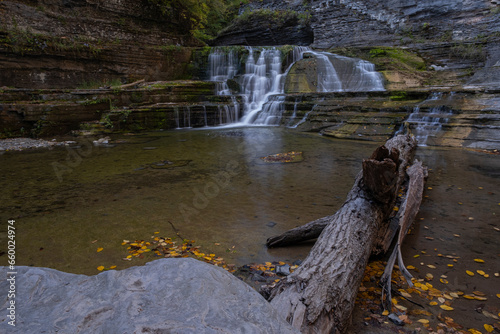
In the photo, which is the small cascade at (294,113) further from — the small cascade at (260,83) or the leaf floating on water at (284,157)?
the leaf floating on water at (284,157)

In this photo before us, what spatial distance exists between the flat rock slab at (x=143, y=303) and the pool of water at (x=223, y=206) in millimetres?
1324

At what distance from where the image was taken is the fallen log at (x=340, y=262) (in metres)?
1.55

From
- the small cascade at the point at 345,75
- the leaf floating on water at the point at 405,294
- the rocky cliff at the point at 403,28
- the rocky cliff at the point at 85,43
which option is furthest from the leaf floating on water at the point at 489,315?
the rocky cliff at the point at 85,43

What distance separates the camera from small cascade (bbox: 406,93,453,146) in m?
8.51

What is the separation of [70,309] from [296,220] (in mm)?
2657

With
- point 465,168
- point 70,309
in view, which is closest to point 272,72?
point 465,168

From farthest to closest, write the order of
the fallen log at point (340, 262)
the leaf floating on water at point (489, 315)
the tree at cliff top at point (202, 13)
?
1. the tree at cliff top at point (202, 13)
2. the leaf floating on water at point (489, 315)
3. the fallen log at point (340, 262)

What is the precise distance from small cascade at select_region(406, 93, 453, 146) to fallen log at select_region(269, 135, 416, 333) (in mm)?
6920

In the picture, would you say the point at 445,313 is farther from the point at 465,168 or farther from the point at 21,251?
the point at 465,168

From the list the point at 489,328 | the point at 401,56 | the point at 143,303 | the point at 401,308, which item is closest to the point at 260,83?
the point at 401,56

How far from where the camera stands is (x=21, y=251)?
2682mm

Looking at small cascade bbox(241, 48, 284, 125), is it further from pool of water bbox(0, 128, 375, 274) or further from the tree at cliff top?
pool of water bbox(0, 128, 375, 274)

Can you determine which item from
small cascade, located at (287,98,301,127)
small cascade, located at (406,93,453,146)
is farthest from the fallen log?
small cascade, located at (287,98,301,127)

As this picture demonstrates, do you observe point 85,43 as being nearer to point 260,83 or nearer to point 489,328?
point 260,83
